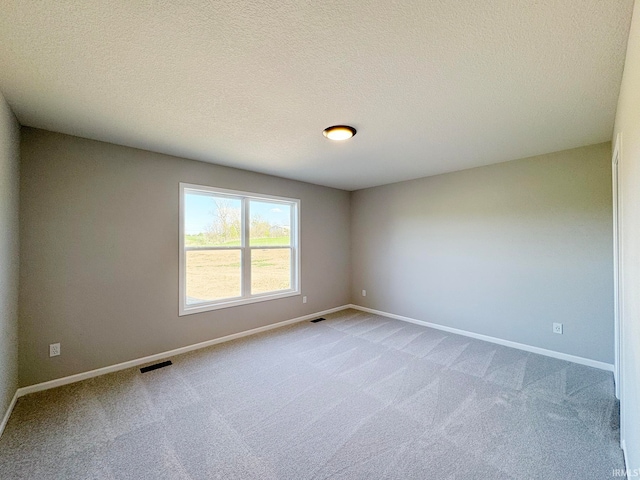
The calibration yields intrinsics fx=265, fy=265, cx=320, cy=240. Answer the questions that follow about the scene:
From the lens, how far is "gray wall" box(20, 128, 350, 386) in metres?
2.54

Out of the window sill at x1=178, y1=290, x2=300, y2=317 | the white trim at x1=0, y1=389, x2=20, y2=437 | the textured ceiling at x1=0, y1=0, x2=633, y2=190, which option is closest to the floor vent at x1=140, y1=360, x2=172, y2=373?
the window sill at x1=178, y1=290, x2=300, y2=317

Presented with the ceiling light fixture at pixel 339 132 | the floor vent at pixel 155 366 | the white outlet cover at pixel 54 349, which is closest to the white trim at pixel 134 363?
the floor vent at pixel 155 366

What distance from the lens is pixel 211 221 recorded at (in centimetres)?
381

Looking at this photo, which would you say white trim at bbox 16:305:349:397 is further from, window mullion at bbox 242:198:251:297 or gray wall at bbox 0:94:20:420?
window mullion at bbox 242:198:251:297

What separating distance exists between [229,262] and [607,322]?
4676 millimetres

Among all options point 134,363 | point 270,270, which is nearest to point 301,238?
point 270,270

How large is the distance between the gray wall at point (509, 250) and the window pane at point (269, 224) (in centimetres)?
177

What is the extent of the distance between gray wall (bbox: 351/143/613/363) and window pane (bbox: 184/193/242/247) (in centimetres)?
267

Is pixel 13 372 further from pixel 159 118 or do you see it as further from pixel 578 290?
pixel 578 290

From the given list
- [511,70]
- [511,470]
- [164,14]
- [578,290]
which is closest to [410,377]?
[511,470]

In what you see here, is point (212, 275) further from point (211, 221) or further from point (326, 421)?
point (326, 421)

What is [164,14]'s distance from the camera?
50.6 inches

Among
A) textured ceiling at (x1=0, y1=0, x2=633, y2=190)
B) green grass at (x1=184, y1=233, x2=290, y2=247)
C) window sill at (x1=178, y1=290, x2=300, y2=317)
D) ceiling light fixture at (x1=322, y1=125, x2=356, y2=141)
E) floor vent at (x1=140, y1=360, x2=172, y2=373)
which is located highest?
textured ceiling at (x1=0, y1=0, x2=633, y2=190)

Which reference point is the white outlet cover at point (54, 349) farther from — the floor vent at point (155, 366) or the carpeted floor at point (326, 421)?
the floor vent at point (155, 366)
